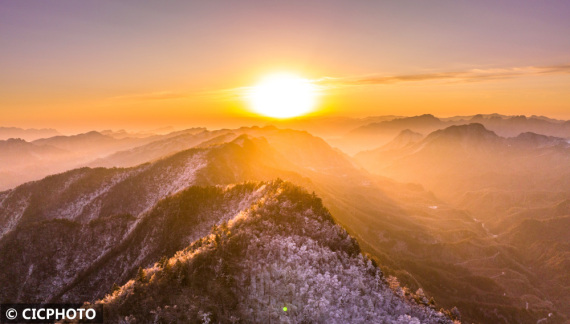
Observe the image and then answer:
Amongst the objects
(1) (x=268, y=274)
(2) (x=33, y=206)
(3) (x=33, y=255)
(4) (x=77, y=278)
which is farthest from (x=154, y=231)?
(2) (x=33, y=206)

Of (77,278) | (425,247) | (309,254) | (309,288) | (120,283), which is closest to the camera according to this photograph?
(309,288)

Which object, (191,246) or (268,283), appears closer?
(268,283)

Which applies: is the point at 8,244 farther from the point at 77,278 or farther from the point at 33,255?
the point at 77,278

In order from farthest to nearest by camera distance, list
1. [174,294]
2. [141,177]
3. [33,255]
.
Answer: [141,177] < [33,255] < [174,294]

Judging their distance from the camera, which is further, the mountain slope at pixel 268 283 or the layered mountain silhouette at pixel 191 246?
the layered mountain silhouette at pixel 191 246

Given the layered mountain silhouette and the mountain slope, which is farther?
the layered mountain silhouette

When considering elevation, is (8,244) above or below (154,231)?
below

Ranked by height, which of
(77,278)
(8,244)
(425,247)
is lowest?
(425,247)

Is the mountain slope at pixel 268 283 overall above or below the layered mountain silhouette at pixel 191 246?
above

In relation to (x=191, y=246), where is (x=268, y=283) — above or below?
below

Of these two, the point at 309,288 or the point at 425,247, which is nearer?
the point at 309,288

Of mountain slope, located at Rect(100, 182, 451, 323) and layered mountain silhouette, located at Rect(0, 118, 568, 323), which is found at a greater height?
mountain slope, located at Rect(100, 182, 451, 323)
